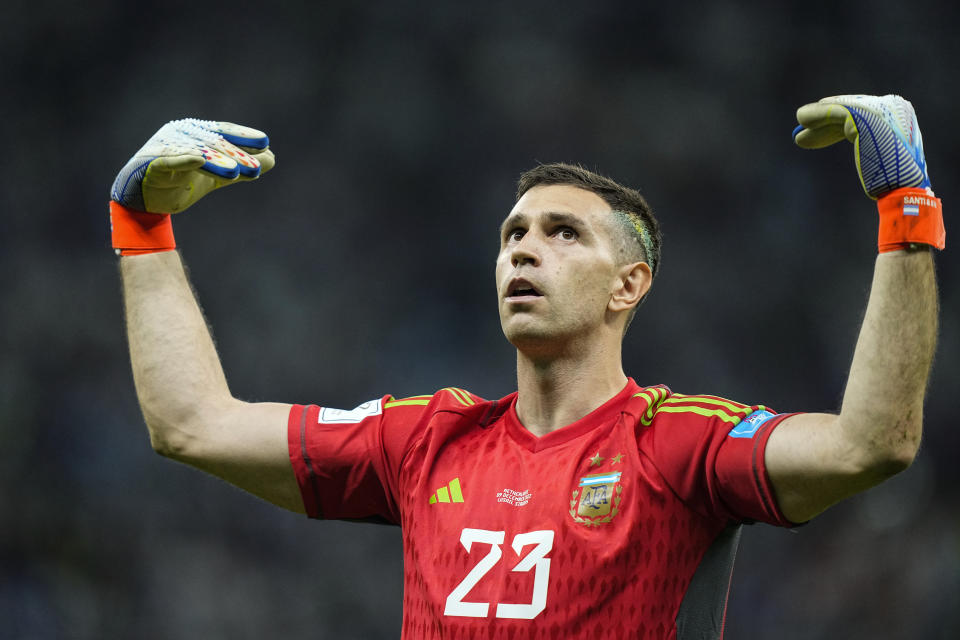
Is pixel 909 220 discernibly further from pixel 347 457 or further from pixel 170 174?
pixel 170 174

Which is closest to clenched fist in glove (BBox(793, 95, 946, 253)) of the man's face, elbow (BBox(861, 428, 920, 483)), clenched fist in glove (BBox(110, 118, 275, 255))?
elbow (BBox(861, 428, 920, 483))

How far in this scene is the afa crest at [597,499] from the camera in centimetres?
255

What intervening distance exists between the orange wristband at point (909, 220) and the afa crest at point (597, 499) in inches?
33.2

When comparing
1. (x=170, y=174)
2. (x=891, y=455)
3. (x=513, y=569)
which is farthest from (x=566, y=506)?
(x=170, y=174)

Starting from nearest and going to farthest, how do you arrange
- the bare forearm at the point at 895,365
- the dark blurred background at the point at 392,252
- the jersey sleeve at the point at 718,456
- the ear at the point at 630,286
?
the bare forearm at the point at 895,365 → the jersey sleeve at the point at 718,456 → the ear at the point at 630,286 → the dark blurred background at the point at 392,252

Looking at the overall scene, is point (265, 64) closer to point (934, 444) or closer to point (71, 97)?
point (71, 97)

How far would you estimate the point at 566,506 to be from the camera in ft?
8.49

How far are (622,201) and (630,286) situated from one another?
0.27 meters

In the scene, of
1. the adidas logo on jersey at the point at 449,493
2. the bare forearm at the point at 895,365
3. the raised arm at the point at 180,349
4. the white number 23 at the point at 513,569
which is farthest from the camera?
the raised arm at the point at 180,349

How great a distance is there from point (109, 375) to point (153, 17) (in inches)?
93.3

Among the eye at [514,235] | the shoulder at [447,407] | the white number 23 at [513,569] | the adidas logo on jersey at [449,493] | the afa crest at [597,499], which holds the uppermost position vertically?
the eye at [514,235]

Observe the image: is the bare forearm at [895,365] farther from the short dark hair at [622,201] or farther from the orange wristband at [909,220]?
the short dark hair at [622,201]

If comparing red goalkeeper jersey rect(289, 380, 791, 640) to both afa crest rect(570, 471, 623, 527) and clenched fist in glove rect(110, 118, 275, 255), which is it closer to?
afa crest rect(570, 471, 623, 527)

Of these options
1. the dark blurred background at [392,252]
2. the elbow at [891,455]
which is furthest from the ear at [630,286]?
the dark blurred background at [392,252]
